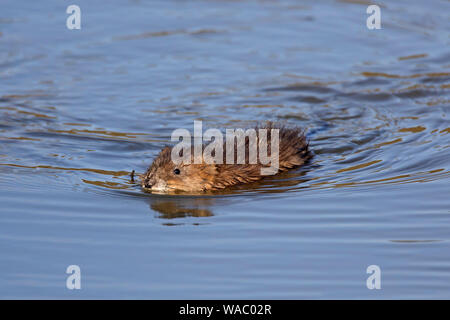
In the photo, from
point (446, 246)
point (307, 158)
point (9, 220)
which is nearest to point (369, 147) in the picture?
point (307, 158)

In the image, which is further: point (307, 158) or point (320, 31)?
point (320, 31)

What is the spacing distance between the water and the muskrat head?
181 mm

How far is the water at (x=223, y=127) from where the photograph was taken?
562cm

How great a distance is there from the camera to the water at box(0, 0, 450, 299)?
5.62 metres

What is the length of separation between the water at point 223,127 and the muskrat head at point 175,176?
0.18 meters

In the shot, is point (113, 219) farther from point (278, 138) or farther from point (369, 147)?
point (369, 147)

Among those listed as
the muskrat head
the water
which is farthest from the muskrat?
the water

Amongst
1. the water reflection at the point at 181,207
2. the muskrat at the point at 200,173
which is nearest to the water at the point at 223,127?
the water reflection at the point at 181,207

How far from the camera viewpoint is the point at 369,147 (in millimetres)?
8930

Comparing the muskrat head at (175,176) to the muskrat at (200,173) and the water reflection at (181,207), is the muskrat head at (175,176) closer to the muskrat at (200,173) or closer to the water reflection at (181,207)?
the muskrat at (200,173)

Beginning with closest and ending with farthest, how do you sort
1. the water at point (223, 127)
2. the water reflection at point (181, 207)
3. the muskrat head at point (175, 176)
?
1. the water at point (223, 127)
2. the water reflection at point (181, 207)
3. the muskrat head at point (175, 176)

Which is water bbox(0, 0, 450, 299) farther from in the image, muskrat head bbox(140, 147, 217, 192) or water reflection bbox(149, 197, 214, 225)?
muskrat head bbox(140, 147, 217, 192)

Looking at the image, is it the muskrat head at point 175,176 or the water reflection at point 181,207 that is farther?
the muskrat head at point 175,176

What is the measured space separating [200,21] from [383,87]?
4092 mm
